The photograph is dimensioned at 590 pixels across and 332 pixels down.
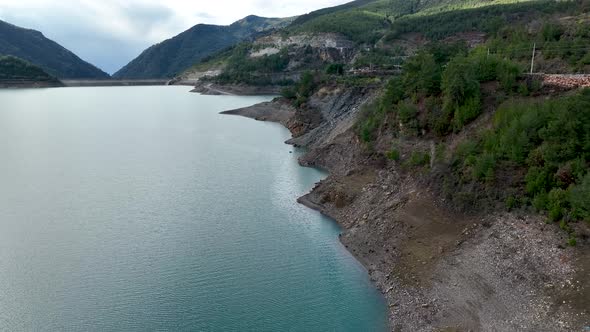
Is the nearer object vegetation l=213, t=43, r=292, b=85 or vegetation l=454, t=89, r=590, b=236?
vegetation l=454, t=89, r=590, b=236

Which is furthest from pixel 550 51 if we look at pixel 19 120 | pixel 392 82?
pixel 19 120

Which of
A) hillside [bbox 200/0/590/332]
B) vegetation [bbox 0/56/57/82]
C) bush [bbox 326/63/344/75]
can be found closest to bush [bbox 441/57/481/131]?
hillside [bbox 200/0/590/332]

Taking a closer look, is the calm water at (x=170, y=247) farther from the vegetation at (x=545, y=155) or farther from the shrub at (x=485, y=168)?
the vegetation at (x=545, y=155)

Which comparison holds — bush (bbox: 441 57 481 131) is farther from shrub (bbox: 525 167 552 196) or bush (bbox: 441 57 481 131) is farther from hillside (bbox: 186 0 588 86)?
shrub (bbox: 525 167 552 196)

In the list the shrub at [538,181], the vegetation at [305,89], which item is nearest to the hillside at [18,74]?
the vegetation at [305,89]

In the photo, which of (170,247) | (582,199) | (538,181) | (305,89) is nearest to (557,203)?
(582,199)

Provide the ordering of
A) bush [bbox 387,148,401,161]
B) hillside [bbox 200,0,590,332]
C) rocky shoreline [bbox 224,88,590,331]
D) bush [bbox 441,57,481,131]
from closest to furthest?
1. rocky shoreline [bbox 224,88,590,331]
2. hillside [bbox 200,0,590,332]
3. bush [bbox 441,57,481,131]
4. bush [bbox 387,148,401,161]

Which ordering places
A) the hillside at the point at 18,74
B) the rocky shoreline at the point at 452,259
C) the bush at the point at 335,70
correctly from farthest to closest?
the hillside at the point at 18,74 → the bush at the point at 335,70 → the rocky shoreline at the point at 452,259

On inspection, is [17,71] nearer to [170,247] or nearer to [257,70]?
[257,70]
